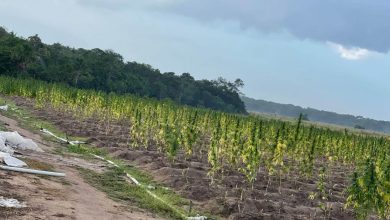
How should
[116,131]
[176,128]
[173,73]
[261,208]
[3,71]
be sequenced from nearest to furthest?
[261,208] → [176,128] → [116,131] → [3,71] → [173,73]

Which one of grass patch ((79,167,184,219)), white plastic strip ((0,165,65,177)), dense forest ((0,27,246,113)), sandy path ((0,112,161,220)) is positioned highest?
dense forest ((0,27,246,113))

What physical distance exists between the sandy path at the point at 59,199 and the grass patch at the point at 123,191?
0.41m

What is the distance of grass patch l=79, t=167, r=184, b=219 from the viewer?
10.9 meters

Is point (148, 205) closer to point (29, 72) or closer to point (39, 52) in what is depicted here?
point (29, 72)

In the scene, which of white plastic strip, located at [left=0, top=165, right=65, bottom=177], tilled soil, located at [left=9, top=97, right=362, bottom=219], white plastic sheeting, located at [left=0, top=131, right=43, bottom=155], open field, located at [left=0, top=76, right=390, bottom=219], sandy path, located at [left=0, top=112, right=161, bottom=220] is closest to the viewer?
sandy path, located at [left=0, top=112, right=161, bottom=220]

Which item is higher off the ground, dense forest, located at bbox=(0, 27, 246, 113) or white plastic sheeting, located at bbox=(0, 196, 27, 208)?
dense forest, located at bbox=(0, 27, 246, 113)

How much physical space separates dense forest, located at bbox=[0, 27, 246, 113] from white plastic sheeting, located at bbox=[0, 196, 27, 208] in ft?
193

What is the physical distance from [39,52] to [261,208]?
70.5m

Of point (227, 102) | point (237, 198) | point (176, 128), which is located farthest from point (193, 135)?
point (227, 102)

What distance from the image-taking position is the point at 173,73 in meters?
103

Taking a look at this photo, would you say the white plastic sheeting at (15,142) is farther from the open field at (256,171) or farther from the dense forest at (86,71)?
the dense forest at (86,71)

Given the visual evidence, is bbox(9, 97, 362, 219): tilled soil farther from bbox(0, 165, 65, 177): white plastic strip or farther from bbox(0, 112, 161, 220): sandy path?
bbox(0, 165, 65, 177): white plastic strip

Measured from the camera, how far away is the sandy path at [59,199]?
8602mm

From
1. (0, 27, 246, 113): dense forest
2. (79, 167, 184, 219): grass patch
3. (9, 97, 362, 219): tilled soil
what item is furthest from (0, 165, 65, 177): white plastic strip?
(0, 27, 246, 113): dense forest
